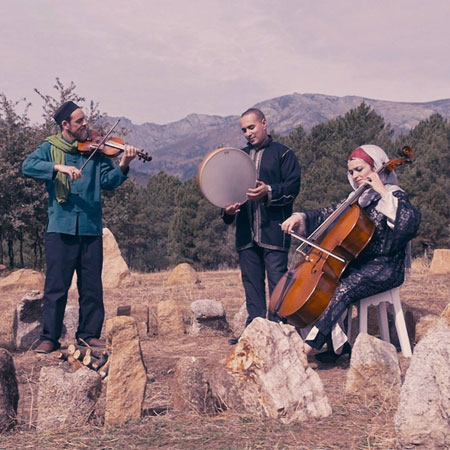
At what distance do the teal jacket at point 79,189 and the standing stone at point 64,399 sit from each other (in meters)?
2.07

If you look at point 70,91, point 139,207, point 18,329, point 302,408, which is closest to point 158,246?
point 139,207

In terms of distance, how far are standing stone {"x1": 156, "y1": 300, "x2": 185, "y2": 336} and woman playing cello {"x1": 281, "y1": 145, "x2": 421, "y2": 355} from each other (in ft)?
5.78

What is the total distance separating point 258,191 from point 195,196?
30.9m

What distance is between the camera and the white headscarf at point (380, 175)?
5121mm

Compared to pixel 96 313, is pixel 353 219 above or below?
above

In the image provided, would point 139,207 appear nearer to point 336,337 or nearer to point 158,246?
point 158,246

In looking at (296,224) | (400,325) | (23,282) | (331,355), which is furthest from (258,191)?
(23,282)

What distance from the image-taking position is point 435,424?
2.82m

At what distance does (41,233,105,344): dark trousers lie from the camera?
5.43m

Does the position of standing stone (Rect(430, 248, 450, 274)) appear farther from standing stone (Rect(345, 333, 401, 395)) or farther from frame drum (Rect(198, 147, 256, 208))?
standing stone (Rect(345, 333, 401, 395))

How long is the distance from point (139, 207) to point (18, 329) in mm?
34548

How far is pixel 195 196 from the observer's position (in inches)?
1421

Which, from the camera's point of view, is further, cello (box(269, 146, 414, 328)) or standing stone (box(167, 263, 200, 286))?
standing stone (box(167, 263, 200, 286))

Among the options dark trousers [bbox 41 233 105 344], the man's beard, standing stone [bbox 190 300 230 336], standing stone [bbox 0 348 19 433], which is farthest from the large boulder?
standing stone [bbox 0 348 19 433]
